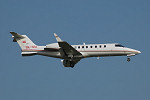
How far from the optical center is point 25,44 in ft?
121

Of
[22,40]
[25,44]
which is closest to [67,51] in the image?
[25,44]

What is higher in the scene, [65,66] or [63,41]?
[63,41]

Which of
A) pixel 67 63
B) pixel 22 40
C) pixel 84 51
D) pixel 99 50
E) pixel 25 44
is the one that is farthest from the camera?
pixel 67 63

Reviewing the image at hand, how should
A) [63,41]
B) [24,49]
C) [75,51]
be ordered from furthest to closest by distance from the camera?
[24,49], [75,51], [63,41]

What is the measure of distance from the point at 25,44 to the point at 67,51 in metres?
6.42

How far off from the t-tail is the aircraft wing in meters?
4.24

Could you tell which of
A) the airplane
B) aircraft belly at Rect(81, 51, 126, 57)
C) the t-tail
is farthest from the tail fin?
aircraft belly at Rect(81, 51, 126, 57)

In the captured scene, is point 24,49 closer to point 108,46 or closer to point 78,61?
point 78,61

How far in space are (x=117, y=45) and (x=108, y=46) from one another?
1.23 metres

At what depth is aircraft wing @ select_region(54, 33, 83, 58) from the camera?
32491 mm

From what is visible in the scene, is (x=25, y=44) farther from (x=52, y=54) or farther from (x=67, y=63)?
(x=67, y=63)

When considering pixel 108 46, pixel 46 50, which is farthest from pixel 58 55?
pixel 108 46

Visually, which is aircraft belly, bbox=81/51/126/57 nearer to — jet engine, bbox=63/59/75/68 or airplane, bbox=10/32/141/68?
airplane, bbox=10/32/141/68

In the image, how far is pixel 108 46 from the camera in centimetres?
3503
